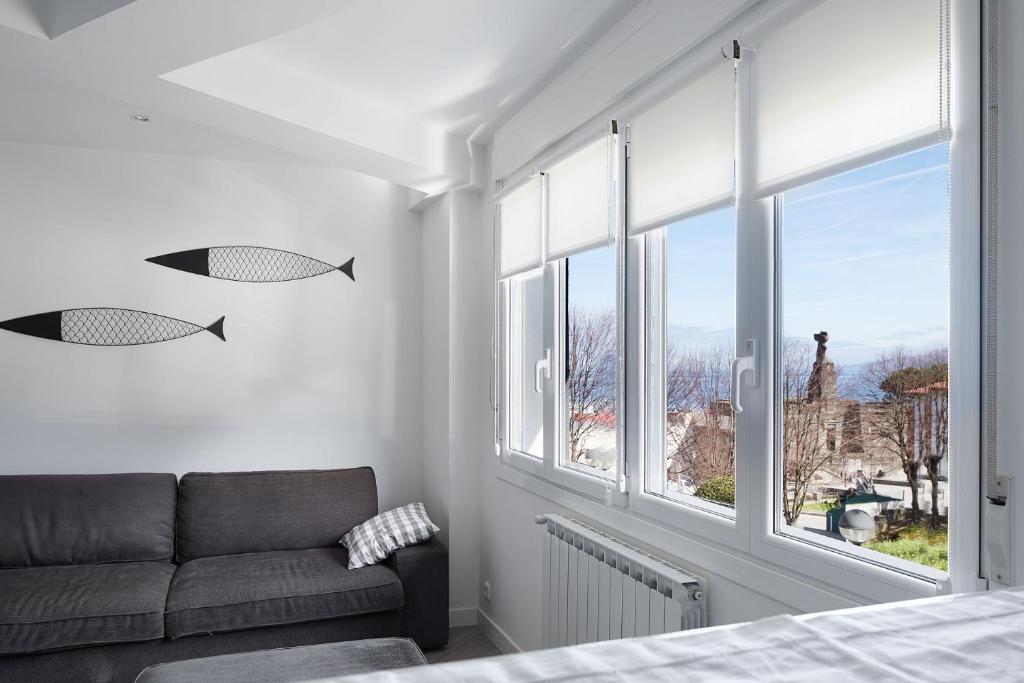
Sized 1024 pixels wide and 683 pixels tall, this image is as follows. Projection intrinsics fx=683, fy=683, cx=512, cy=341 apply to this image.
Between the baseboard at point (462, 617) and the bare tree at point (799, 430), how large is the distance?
249 cm

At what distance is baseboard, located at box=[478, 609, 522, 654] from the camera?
336 cm

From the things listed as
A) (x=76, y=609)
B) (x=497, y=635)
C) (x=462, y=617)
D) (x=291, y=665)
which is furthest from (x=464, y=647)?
(x=76, y=609)

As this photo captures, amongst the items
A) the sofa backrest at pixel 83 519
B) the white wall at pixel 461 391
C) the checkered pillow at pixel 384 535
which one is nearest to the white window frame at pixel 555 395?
the white wall at pixel 461 391

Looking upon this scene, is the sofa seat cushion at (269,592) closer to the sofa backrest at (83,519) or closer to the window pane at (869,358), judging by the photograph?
the sofa backrest at (83,519)

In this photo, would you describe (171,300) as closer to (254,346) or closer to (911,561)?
(254,346)

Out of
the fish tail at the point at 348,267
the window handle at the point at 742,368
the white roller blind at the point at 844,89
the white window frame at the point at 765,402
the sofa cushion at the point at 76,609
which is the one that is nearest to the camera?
the white window frame at the point at 765,402

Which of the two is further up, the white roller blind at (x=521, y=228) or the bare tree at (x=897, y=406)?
the white roller blind at (x=521, y=228)

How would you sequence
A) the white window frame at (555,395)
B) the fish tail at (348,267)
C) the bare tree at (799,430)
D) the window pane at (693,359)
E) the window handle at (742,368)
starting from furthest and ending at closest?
1. the fish tail at (348,267)
2. the white window frame at (555,395)
3. the window pane at (693,359)
4. the window handle at (742,368)
5. the bare tree at (799,430)

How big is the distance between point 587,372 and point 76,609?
88.2 inches

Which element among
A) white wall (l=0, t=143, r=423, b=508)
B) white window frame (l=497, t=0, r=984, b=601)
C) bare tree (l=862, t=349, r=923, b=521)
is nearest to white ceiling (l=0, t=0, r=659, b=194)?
white wall (l=0, t=143, r=423, b=508)

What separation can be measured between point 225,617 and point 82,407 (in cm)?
163

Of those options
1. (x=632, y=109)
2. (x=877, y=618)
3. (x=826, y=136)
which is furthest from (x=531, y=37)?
(x=877, y=618)

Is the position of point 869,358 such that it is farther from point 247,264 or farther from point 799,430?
point 247,264

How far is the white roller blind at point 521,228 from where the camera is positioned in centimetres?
316
